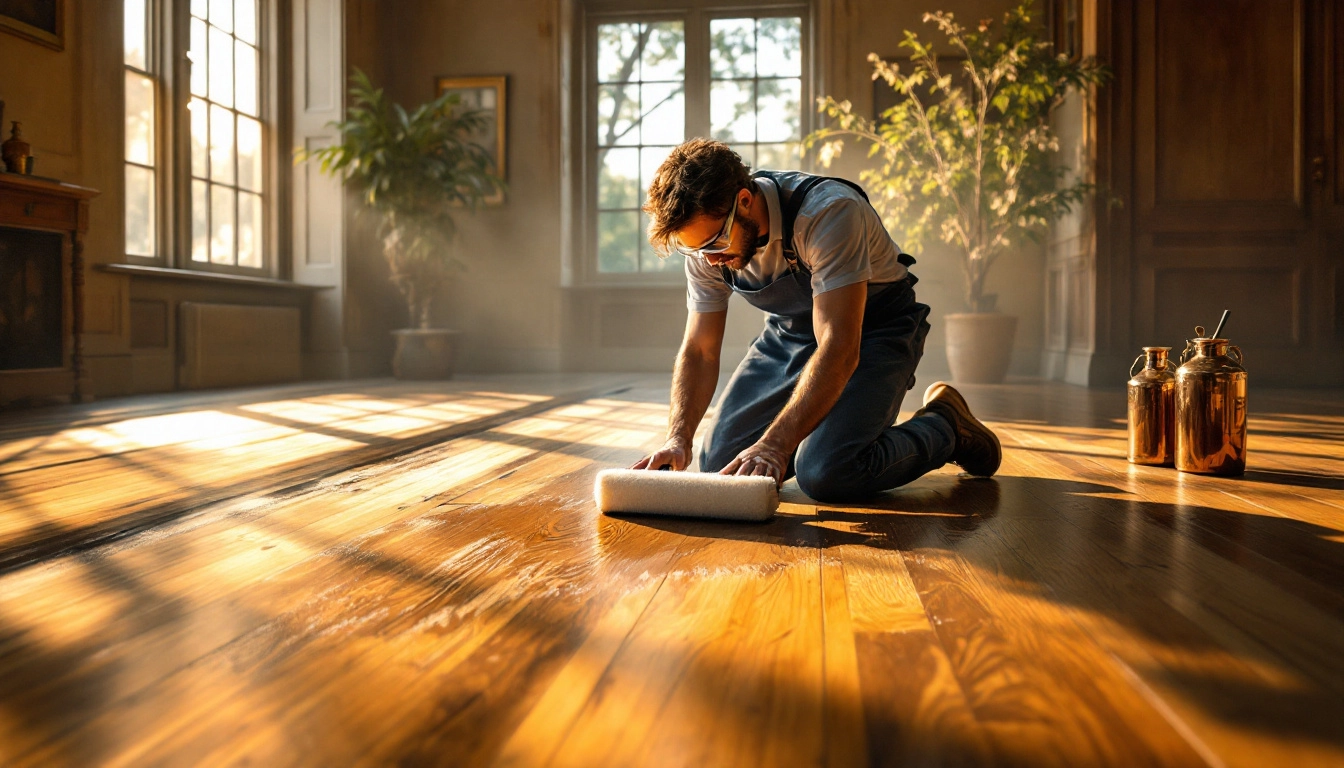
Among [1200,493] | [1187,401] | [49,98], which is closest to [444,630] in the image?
[1200,493]

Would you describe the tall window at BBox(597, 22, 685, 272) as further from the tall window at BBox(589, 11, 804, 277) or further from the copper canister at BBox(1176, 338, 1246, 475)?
the copper canister at BBox(1176, 338, 1246, 475)

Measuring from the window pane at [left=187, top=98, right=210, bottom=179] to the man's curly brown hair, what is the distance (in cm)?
490

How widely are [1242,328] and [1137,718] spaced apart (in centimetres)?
530

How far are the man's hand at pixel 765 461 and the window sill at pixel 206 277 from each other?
14.2 feet

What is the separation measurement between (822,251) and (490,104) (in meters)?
5.98

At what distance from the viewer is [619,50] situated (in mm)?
7477

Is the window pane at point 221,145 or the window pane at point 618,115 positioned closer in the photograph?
the window pane at point 221,145

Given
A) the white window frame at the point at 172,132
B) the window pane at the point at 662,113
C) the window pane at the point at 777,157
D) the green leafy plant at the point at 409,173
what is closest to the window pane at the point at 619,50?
the window pane at the point at 662,113

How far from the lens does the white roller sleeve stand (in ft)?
5.35

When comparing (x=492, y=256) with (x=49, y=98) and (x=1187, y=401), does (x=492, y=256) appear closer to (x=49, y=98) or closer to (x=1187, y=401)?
(x=49, y=98)

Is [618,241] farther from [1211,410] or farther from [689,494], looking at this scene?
[689,494]

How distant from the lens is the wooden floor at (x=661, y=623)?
0.80 meters

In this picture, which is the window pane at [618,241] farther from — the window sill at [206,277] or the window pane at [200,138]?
the window pane at [200,138]

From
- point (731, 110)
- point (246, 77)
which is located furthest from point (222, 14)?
point (731, 110)
